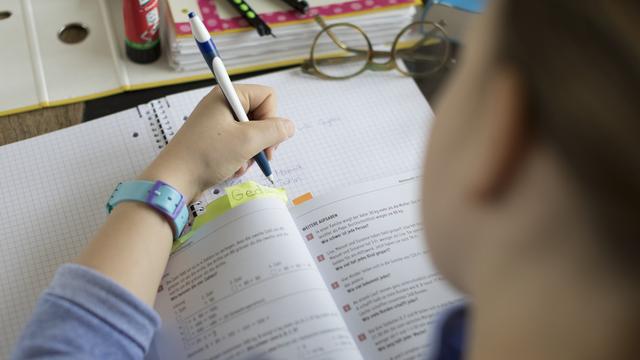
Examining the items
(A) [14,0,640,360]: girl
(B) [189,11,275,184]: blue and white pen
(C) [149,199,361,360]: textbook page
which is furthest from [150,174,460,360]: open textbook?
(A) [14,0,640,360]: girl

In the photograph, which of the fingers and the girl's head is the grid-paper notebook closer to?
the fingers

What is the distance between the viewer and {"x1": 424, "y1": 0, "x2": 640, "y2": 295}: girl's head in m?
0.26

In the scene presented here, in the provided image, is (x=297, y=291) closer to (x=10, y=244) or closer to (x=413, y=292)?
(x=413, y=292)

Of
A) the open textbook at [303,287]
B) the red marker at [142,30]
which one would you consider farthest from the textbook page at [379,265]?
the red marker at [142,30]

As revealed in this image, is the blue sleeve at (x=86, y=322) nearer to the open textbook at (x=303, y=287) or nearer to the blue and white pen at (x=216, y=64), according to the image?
the open textbook at (x=303, y=287)

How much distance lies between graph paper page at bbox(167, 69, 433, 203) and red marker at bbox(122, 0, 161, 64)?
92 mm

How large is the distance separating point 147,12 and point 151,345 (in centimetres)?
44

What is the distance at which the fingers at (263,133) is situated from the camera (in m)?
0.71

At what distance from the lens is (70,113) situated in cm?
81

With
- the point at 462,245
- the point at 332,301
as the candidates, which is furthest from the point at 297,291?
the point at 462,245

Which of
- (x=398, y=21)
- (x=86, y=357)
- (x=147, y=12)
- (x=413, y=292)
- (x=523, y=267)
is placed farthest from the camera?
(x=398, y=21)

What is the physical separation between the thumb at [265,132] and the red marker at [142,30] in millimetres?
232

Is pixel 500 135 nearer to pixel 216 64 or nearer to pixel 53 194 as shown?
pixel 216 64

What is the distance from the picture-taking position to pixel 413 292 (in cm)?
67
